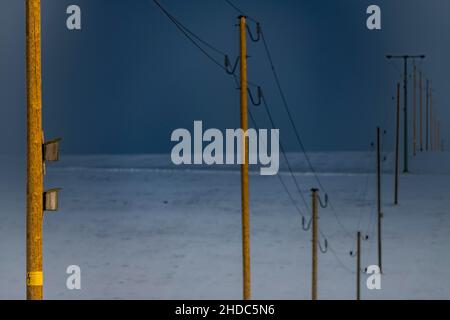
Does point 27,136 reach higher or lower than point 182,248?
higher

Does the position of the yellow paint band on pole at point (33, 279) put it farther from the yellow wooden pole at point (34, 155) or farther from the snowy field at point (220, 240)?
the snowy field at point (220, 240)

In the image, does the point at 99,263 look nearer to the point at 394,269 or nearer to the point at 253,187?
the point at 394,269

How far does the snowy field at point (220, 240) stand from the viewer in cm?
4853

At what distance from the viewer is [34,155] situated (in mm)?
12922

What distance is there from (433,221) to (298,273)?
3007 cm

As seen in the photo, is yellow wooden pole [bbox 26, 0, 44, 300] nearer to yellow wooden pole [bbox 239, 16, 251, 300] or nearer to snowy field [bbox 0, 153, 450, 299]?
yellow wooden pole [bbox 239, 16, 251, 300]

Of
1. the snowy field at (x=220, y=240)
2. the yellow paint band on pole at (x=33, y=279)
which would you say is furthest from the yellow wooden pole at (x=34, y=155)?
the snowy field at (x=220, y=240)

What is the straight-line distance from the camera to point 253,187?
12225 cm

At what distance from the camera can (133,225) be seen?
8400cm

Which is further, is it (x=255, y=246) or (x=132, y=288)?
(x=255, y=246)

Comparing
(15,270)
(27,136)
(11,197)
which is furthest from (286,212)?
(27,136)

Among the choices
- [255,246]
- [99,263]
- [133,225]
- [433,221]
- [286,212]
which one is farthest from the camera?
Answer: [286,212]

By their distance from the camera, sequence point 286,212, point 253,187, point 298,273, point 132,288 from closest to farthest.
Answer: point 132,288
point 298,273
point 286,212
point 253,187

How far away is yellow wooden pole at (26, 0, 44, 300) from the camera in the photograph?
12930 millimetres
